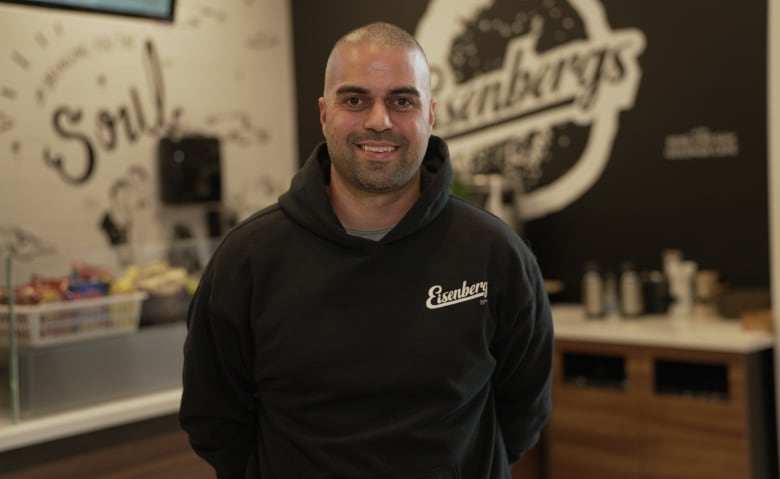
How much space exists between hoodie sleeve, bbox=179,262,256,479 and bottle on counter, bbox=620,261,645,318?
270 centimetres

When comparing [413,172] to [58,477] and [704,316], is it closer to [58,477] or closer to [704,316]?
[58,477]

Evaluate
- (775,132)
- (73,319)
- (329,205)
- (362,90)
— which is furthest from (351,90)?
(775,132)

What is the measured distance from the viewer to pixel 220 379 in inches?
76.8

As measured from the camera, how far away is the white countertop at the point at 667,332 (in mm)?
3619

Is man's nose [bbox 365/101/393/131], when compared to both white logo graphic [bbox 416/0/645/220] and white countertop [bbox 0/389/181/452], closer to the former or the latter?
white countertop [bbox 0/389/181/452]

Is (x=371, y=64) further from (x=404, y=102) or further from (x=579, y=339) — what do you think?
(x=579, y=339)

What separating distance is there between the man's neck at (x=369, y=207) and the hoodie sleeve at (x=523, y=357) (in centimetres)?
26

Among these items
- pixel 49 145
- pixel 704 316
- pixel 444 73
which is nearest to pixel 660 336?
pixel 704 316

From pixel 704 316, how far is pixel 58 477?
2.78m

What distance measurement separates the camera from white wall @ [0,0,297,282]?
4.77 meters

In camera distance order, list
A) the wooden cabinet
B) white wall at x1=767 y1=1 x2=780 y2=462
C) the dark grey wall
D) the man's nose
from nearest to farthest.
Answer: the man's nose
white wall at x1=767 y1=1 x2=780 y2=462
the wooden cabinet
the dark grey wall

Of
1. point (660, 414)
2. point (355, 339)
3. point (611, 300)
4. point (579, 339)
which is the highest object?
point (355, 339)

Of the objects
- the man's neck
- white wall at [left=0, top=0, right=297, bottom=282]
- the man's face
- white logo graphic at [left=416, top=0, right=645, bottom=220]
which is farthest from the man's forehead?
white wall at [left=0, top=0, right=297, bottom=282]

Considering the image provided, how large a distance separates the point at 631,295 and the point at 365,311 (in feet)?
9.08
